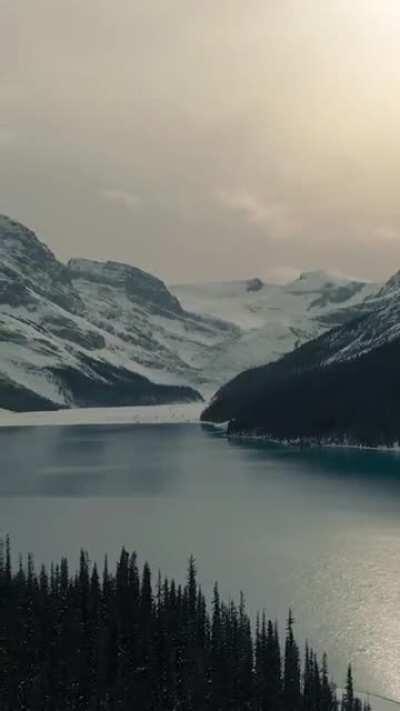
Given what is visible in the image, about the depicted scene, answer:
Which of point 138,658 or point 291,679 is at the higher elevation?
point 138,658

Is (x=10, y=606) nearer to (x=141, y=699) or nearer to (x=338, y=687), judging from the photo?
(x=141, y=699)

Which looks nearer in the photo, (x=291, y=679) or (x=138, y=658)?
(x=291, y=679)

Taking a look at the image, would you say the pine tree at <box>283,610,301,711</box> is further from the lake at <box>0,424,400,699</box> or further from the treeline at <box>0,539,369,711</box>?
the lake at <box>0,424,400,699</box>

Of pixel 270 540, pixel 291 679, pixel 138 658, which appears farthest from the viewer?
pixel 270 540

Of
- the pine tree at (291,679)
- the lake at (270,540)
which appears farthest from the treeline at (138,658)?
the lake at (270,540)

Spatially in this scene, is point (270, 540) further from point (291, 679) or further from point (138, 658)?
point (291, 679)

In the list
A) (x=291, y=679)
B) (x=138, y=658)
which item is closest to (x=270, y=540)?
(x=138, y=658)

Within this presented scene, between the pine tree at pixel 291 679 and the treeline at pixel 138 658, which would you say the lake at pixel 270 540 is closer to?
the pine tree at pixel 291 679

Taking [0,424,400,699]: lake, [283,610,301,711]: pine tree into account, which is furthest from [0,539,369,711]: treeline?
[0,424,400,699]: lake

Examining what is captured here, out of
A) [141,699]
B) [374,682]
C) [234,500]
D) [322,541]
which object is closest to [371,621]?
[374,682]
